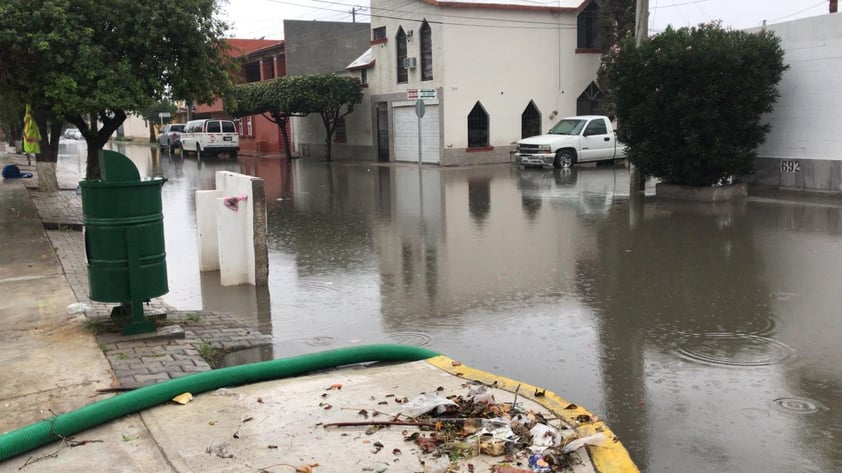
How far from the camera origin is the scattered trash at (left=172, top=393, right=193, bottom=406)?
15.8 ft

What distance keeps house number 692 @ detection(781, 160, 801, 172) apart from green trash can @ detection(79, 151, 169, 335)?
14.6 metres

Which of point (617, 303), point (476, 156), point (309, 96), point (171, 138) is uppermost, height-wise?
point (309, 96)

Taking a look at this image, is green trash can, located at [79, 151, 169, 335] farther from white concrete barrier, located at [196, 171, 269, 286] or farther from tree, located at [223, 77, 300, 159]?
tree, located at [223, 77, 300, 159]

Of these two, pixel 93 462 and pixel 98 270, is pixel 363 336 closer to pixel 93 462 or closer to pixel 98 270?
pixel 98 270

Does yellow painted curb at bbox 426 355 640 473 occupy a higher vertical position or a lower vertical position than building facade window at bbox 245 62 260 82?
lower

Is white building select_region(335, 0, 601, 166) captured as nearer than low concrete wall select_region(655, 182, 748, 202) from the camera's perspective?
No

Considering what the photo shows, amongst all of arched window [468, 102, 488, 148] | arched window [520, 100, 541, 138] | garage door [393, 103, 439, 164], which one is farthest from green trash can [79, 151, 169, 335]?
arched window [520, 100, 541, 138]

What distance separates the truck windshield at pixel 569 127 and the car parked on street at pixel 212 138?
2041cm

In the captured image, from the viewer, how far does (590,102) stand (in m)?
32.9

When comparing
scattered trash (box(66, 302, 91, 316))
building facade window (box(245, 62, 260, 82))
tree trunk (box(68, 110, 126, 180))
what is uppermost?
building facade window (box(245, 62, 260, 82))

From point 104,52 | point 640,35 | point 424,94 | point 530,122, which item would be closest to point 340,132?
point 424,94

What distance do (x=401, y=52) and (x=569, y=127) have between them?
9261 mm

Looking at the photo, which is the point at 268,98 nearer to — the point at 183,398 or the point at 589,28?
the point at 589,28

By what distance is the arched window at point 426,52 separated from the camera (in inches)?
1182
